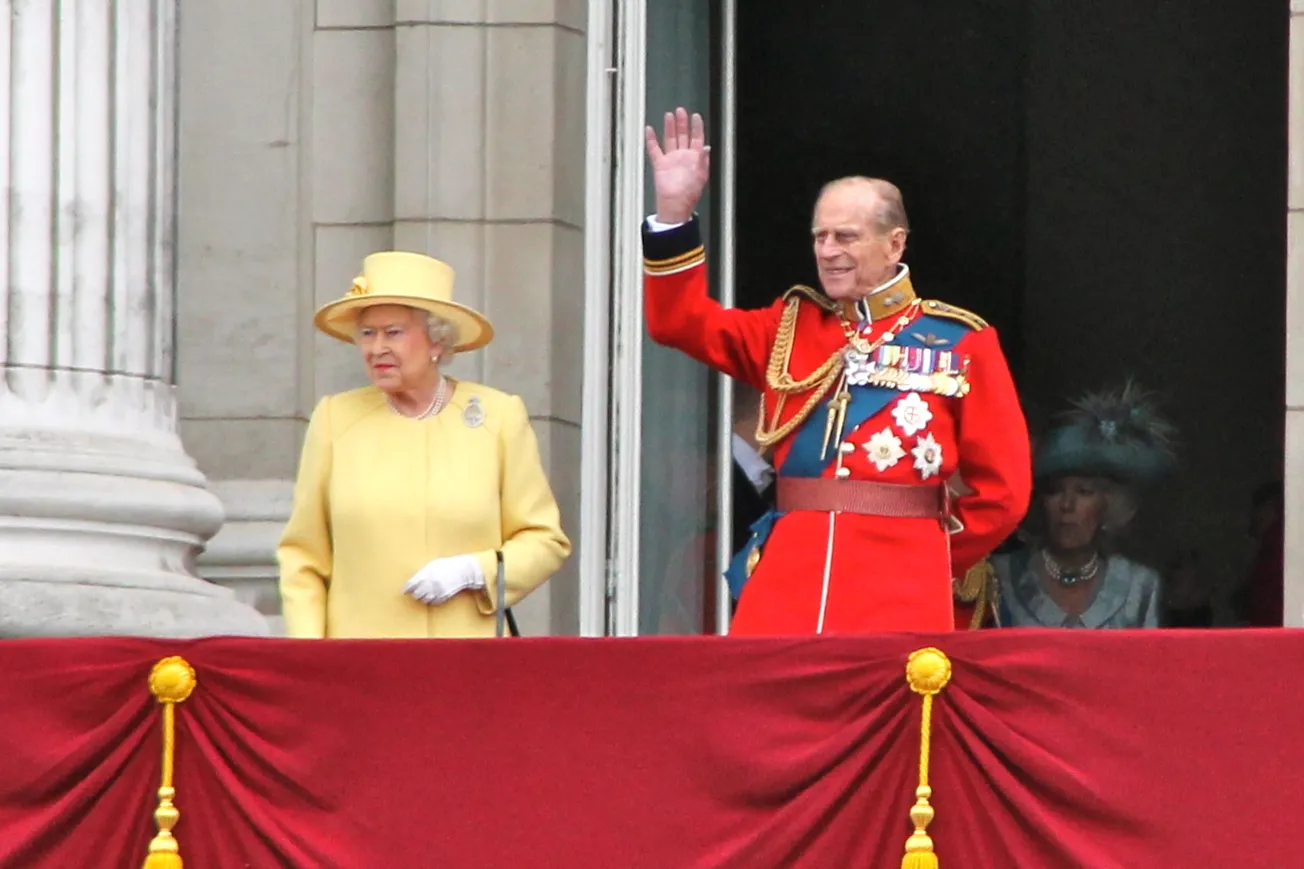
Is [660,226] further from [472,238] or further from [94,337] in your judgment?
[472,238]

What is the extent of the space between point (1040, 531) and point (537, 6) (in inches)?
84.5

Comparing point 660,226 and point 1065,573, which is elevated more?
point 660,226

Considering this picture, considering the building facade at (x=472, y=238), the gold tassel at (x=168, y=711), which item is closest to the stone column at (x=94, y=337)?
the gold tassel at (x=168, y=711)

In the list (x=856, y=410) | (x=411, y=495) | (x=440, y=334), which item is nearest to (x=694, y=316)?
(x=856, y=410)

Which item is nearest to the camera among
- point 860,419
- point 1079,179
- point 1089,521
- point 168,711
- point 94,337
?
point 168,711

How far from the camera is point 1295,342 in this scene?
1037 cm

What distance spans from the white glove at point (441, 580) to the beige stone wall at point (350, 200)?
2036 mm

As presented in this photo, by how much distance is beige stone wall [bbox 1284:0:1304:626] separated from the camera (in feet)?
33.7

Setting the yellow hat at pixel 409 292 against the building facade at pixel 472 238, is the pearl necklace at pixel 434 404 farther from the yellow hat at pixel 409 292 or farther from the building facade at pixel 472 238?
the building facade at pixel 472 238

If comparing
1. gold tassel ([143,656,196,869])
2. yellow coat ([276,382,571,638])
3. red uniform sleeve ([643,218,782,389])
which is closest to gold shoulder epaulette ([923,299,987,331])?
red uniform sleeve ([643,218,782,389])

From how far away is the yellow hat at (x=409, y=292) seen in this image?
907 centimetres

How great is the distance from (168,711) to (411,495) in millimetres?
1036

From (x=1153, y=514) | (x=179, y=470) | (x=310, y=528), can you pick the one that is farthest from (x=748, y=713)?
(x=1153, y=514)

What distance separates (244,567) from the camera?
1098 centimetres
